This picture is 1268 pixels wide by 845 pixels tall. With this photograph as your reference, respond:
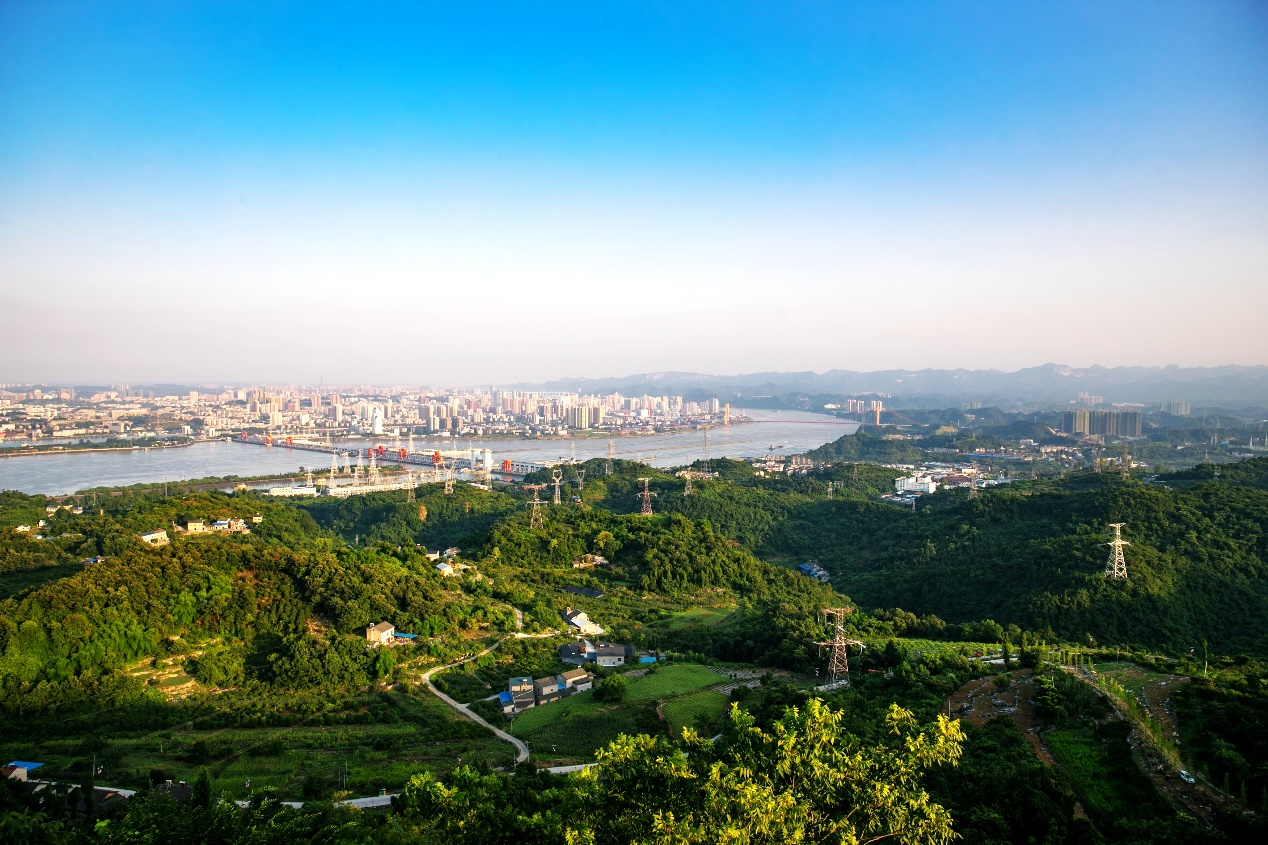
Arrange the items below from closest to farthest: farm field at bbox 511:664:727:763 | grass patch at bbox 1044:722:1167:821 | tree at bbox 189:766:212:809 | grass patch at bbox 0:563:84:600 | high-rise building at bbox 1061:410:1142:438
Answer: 1. tree at bbox 189:766:212:809
2. grass patch at bbox 1044:722:1167:821
3. farm field at bbox 511:664:727:763
4. grass patch at bbox 0:563:84:600
5. high-rise building at bbox 1061:410:1142:438

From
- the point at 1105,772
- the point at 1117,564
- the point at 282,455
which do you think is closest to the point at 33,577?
the point at 1105,772

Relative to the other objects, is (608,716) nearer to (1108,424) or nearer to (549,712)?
(549,712)

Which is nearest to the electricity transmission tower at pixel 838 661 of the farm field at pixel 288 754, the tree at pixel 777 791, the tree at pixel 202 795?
the farm field at pixel 288 754

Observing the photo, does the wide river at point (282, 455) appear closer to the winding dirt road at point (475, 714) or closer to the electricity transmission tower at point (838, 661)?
the winding dirt road at point (475, 714)

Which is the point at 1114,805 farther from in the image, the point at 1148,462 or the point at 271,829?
the point at 1148,462

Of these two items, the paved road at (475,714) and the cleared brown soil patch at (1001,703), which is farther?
the paved road at (475,714)

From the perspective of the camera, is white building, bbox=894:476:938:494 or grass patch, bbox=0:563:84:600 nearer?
grass patch, bbox=0:563:84:600

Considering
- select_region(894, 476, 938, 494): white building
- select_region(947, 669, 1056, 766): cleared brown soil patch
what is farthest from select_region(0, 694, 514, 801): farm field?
select_region(894, 476, 938, 494): white building

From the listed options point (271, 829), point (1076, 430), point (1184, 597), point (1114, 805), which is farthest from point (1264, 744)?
point (1076, 430)

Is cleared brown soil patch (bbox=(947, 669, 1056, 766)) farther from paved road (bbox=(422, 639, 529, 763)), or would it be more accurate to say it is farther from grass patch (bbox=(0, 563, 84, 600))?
grass patch (bbox=(0, 563, 84, 600))
